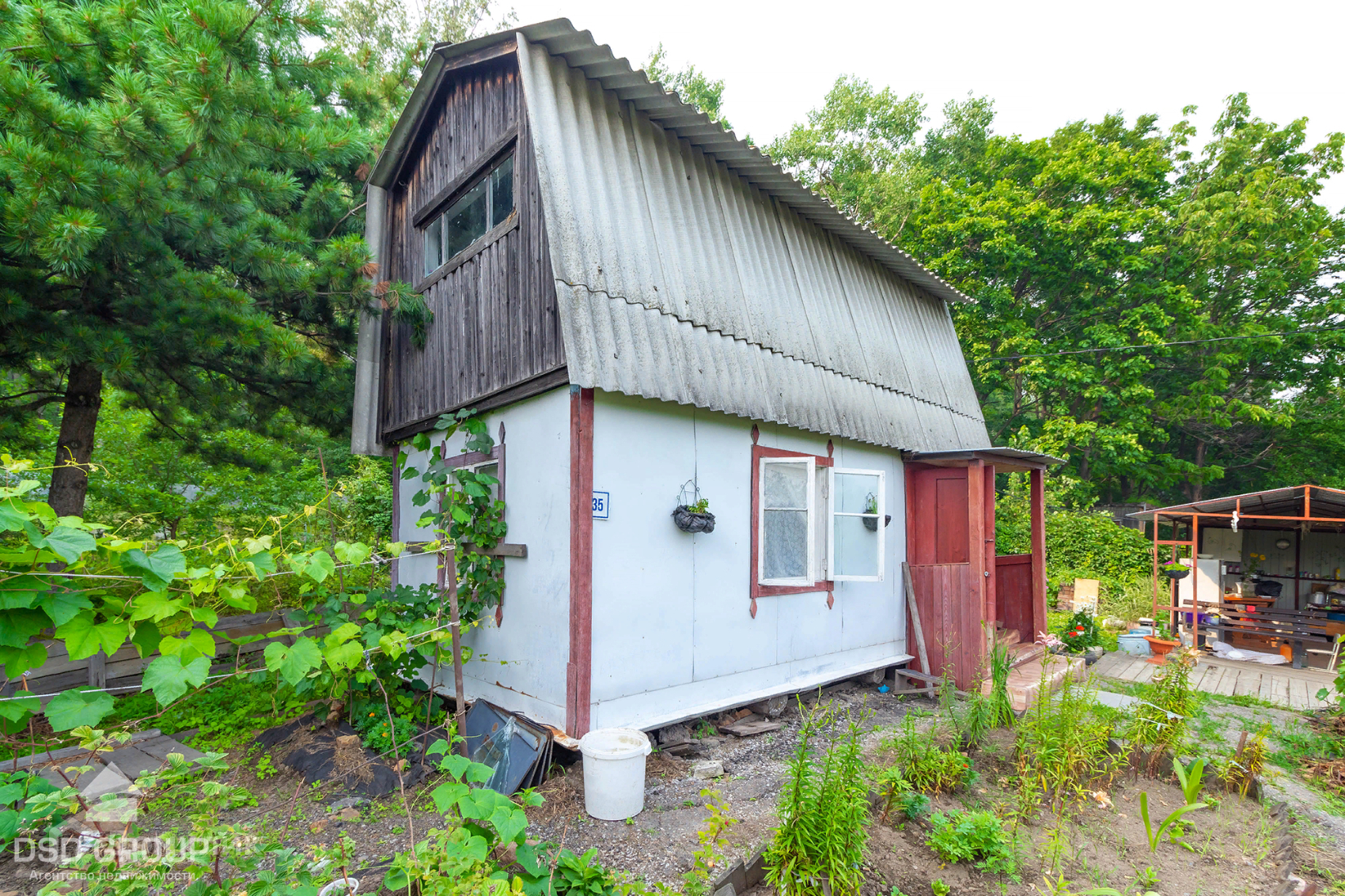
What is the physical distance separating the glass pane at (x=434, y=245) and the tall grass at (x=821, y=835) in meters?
5.50

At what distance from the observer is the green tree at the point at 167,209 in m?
3.75

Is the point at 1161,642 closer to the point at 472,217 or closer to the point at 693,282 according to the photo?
the point at 693,282

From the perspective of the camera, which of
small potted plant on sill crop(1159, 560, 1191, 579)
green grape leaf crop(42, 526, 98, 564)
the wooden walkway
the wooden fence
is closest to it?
green grape leaf crop(42, 526, 98, 564)

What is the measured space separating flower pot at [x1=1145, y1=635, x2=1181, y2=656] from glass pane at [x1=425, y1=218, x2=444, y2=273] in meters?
9.78

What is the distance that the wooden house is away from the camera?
4191mm

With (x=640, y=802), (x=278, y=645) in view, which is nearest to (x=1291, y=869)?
(x=640, y=802)

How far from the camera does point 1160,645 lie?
322 inches

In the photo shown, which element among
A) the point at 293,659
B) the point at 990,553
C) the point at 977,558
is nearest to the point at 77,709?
the point at 293,659

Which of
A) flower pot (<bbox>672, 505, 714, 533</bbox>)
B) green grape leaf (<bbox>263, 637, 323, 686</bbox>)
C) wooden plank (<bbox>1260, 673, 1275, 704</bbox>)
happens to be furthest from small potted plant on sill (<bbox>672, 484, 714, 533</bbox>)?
wooden plank (<bbox>1260, 673, 1275, 704</bbox>)

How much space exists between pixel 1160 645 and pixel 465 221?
975cm

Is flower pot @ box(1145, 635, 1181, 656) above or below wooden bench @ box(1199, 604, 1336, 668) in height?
below

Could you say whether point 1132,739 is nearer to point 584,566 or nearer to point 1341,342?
point 584,566

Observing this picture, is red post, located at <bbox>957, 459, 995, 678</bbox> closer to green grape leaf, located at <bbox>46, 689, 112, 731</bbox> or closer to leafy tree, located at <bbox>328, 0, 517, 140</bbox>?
green grape leaf, located at <bbox>46, 689, 112, 731</bbox>

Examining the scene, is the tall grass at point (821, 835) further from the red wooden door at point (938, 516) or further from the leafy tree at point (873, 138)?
the leafy tree at point (873, 138)
